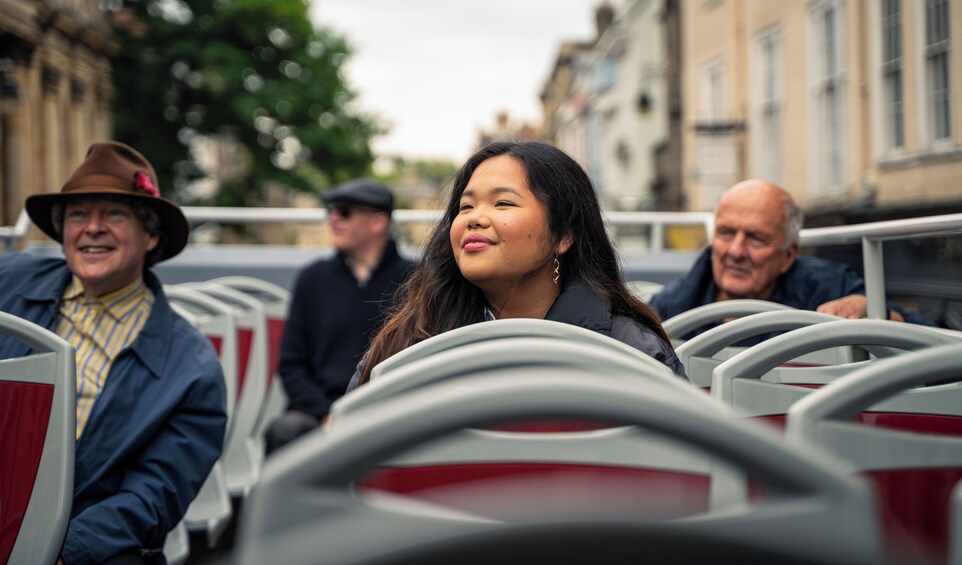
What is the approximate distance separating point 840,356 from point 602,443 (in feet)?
5.14

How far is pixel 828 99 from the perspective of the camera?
45.1 feet

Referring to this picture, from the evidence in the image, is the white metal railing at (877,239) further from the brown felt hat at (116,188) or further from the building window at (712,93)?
the building window at (712,93)

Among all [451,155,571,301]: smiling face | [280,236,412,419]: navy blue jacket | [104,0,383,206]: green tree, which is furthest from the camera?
[104,0,383,206]: green tree

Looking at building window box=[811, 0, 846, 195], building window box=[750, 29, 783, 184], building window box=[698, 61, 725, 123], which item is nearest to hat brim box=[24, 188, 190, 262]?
building window box=[811, 0, 846, 195]

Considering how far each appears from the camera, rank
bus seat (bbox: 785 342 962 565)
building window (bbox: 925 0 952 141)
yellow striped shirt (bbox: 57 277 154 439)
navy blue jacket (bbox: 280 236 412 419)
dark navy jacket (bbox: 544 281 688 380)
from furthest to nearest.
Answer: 1. building window (bbox: 925 0 952 141)
2. navy blue jacket (bbox: 280 236 412 419)
3. yellow striped shirt (bbox: 57 277 154 439)
4. dark navy jacket (bbox: 544 281 688 380)
5. bus seat (bbox: 785 342 962 565)

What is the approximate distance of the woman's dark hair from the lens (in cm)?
245

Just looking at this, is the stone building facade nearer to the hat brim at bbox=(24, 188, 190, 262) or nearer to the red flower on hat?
the hat brim at bbox=(24, 188, 190, 262)

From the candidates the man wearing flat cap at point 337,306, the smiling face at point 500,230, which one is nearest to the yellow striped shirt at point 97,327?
the smiling face at point 500,230

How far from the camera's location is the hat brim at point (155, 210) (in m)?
3.12

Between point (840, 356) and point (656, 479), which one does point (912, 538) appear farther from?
point (840, 356)

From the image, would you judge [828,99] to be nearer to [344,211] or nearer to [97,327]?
[344,211]

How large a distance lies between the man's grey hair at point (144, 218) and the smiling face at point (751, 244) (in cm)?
196

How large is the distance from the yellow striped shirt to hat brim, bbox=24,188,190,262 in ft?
0.72

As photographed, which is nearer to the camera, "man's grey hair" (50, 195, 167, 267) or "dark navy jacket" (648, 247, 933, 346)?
"man's grey hair" (50, 195, 167, 267)
